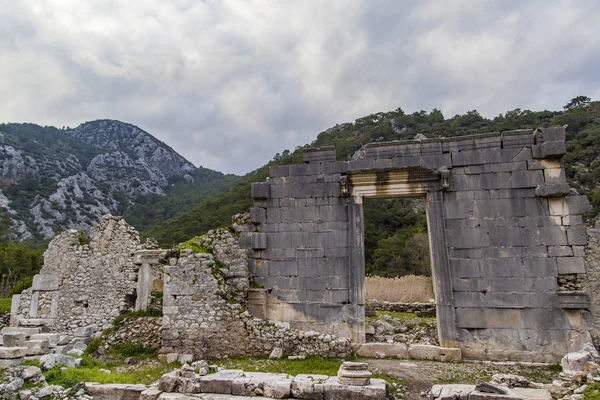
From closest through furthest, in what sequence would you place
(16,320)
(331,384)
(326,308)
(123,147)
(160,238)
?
1. (331,384)
2. (326,308)
3. (16,320)
4. (160,238)
5. (123,147)

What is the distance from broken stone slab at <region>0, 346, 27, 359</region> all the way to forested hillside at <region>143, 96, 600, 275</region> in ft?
73.3

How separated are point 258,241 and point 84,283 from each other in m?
7.69

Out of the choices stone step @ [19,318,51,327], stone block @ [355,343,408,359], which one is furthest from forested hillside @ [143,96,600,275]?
stone block @ [355,343,408,359]

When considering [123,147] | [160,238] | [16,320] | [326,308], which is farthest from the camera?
[123,147]

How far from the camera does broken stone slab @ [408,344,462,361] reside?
28.4 ft

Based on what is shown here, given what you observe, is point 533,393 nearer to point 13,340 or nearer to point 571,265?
point 571,265

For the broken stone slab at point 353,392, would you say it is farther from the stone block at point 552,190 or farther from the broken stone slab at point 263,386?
the stone block at point 552,190

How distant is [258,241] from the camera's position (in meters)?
10.4

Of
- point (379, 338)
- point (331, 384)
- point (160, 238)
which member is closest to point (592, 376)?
point (331, 384)

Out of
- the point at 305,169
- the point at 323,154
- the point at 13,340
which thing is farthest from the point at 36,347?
the point at 323,154

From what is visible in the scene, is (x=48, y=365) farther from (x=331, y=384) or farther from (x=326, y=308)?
(x=326, y=308)

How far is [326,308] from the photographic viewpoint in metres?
9.63

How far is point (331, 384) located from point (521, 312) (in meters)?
5.25

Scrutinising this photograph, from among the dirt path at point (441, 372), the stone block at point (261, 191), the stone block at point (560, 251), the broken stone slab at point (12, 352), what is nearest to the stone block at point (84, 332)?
the broken stone slab at point (12, 352)
